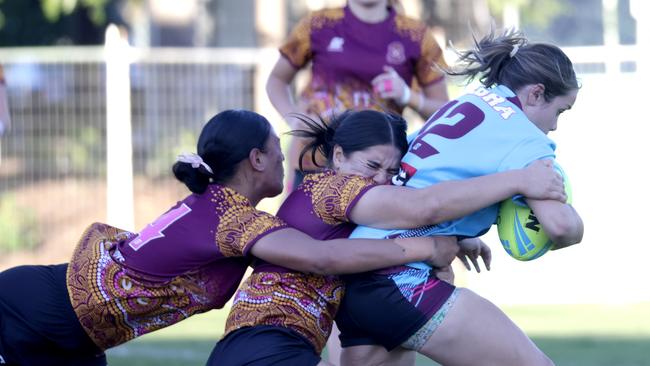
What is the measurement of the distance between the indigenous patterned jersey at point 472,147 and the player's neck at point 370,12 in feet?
7.43

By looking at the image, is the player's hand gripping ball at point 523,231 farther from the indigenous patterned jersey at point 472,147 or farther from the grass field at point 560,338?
the grass field at point 560,338

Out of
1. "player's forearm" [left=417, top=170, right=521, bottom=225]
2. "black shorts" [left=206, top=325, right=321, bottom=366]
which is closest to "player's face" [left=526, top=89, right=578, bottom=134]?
"player's forearm" [left=417, top=170, right=521, bottom=225]

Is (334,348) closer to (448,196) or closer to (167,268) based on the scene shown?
(167,268)

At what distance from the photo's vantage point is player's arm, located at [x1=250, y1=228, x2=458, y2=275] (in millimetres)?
3900

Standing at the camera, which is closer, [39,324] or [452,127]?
[452,127]

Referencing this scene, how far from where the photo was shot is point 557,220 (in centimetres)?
380

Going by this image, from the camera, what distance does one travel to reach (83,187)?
42.2 feet

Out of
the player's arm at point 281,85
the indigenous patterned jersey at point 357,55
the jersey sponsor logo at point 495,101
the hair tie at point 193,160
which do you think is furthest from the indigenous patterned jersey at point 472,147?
the player's arm at point 281,85

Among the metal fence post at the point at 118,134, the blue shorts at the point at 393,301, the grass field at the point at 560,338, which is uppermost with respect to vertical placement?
A: the blue shorts at the point at 393,301

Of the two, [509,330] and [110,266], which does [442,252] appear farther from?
[110,266]

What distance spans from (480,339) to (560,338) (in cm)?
493

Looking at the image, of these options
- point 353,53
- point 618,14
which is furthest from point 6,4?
point 353,53

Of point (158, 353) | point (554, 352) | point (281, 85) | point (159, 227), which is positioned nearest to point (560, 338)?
point (554, 352)

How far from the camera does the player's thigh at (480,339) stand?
3820mm
